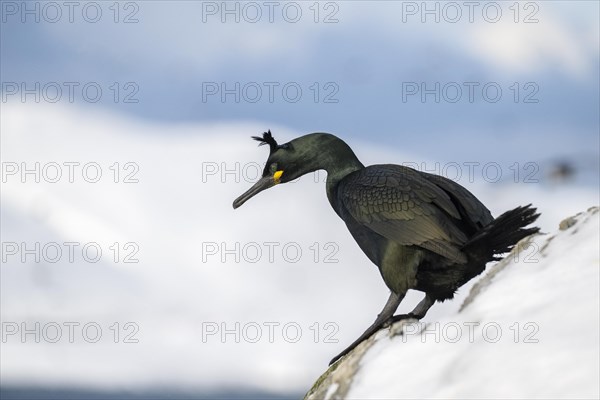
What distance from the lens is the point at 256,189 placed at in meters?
10.1

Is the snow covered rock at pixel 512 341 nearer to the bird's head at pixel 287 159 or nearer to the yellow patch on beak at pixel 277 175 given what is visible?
the bird's head at pixel 287 159

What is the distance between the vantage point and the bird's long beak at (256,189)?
10000 mm

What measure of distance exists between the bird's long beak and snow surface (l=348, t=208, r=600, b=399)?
4.20 metres

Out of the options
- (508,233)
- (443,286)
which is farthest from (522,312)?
(443,286)

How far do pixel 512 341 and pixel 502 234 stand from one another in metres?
2.73

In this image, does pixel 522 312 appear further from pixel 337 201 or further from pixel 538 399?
pixel 337 201

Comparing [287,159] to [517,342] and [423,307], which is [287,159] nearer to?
[423,307]

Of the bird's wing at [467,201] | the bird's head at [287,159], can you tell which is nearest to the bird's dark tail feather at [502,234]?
the bird's wing at [467,201]

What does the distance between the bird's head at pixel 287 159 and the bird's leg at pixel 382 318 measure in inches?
75.4

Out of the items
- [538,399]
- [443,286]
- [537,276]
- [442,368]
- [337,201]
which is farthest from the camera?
[337,201]

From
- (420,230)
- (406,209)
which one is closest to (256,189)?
(406,209)

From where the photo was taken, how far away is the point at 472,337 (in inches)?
205

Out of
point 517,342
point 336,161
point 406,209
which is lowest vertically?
point 517,342

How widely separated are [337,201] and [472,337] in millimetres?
4086
